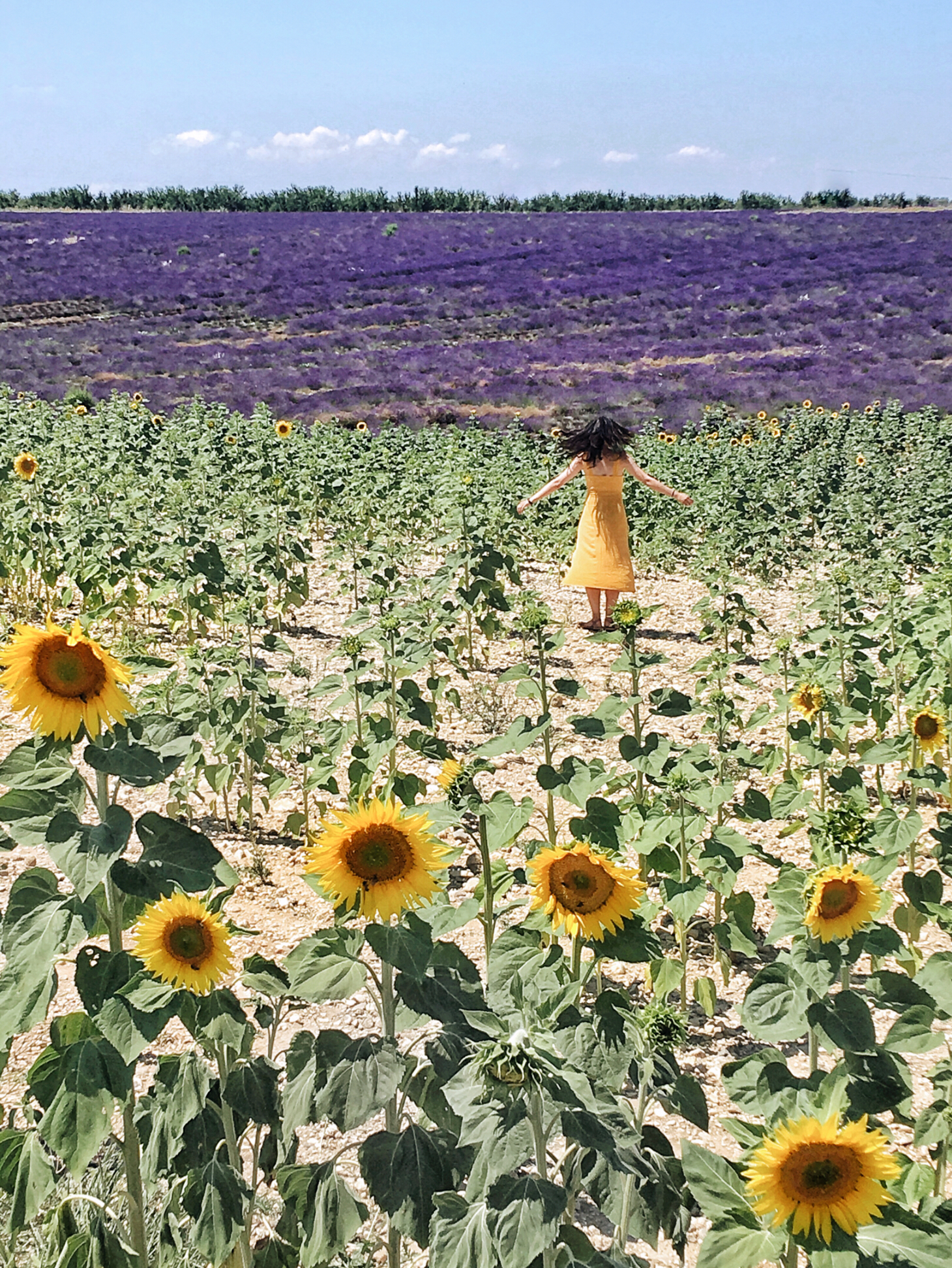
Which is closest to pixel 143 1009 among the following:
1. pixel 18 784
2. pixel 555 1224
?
pixel 18 784

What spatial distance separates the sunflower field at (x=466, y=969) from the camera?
58.0 inches

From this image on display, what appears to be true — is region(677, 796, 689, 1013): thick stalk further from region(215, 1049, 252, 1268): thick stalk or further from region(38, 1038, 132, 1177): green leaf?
region(38, 1038, 132, 1177): green leaf

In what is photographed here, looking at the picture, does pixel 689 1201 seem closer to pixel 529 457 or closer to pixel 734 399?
pixel 529 457

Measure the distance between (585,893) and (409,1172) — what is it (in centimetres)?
50

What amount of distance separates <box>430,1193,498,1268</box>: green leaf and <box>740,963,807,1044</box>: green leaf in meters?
0.53

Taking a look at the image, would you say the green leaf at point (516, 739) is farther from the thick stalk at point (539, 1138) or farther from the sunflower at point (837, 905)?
the thick stalk at point (539, 1138)

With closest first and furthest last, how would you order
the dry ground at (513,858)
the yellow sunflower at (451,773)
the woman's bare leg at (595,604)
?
1. the yellow sunflower at (451,773)
2. the dry ground at (513,858)
3. the woman's bare leg at (595,604)

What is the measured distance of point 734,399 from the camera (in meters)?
17.0

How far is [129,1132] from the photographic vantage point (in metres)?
1.70

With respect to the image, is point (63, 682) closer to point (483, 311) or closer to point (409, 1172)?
point (409, 1172)

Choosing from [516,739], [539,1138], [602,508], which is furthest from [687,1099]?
[602,508]

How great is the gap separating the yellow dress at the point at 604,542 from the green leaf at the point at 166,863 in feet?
16.1

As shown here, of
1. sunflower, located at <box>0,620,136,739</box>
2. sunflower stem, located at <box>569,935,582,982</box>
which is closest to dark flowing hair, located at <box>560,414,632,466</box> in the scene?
sunflower stem, located at <box>569,935,582,982</box>

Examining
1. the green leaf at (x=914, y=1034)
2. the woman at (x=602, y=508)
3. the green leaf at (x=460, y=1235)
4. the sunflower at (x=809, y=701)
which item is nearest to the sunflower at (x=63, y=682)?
the green leaf at (x=460, y=1235)
